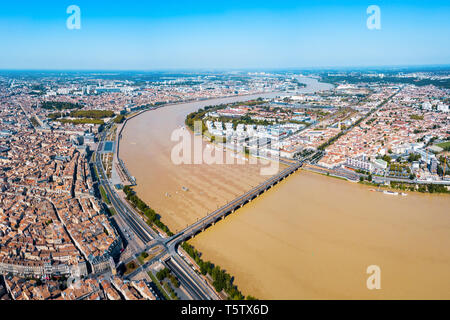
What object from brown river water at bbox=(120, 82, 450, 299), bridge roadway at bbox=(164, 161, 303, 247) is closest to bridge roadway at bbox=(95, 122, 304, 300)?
bridge roadway at bbox=(164, 161, 303, 247)

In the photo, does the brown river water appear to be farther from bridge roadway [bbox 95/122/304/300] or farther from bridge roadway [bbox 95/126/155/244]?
bridge roadway [bbox 95/126/155/244]

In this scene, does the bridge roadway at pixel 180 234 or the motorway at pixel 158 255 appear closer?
the motorway at pixel 158 255

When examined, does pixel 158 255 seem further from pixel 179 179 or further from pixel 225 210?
pixel 179 179

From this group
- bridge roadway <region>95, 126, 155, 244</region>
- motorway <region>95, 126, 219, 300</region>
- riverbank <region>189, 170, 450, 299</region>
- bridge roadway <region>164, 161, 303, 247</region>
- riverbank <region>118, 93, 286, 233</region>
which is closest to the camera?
motorway <region>95, 126, 219, 300</region>

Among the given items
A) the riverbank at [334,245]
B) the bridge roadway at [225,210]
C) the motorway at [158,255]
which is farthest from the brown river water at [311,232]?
the motorway at [158,255]

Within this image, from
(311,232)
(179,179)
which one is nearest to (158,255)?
(311,232)

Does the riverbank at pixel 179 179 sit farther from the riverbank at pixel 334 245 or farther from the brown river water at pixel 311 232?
the riverbank at pixel 334 245

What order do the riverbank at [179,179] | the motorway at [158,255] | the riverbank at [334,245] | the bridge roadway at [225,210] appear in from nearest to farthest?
1. the motorway at [158,255]
2. the riverbank at [334,245]
3. the bridge roadway at [225,210]
4. the riverbank at [179,179]

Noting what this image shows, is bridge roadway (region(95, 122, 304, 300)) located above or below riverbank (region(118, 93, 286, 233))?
below
